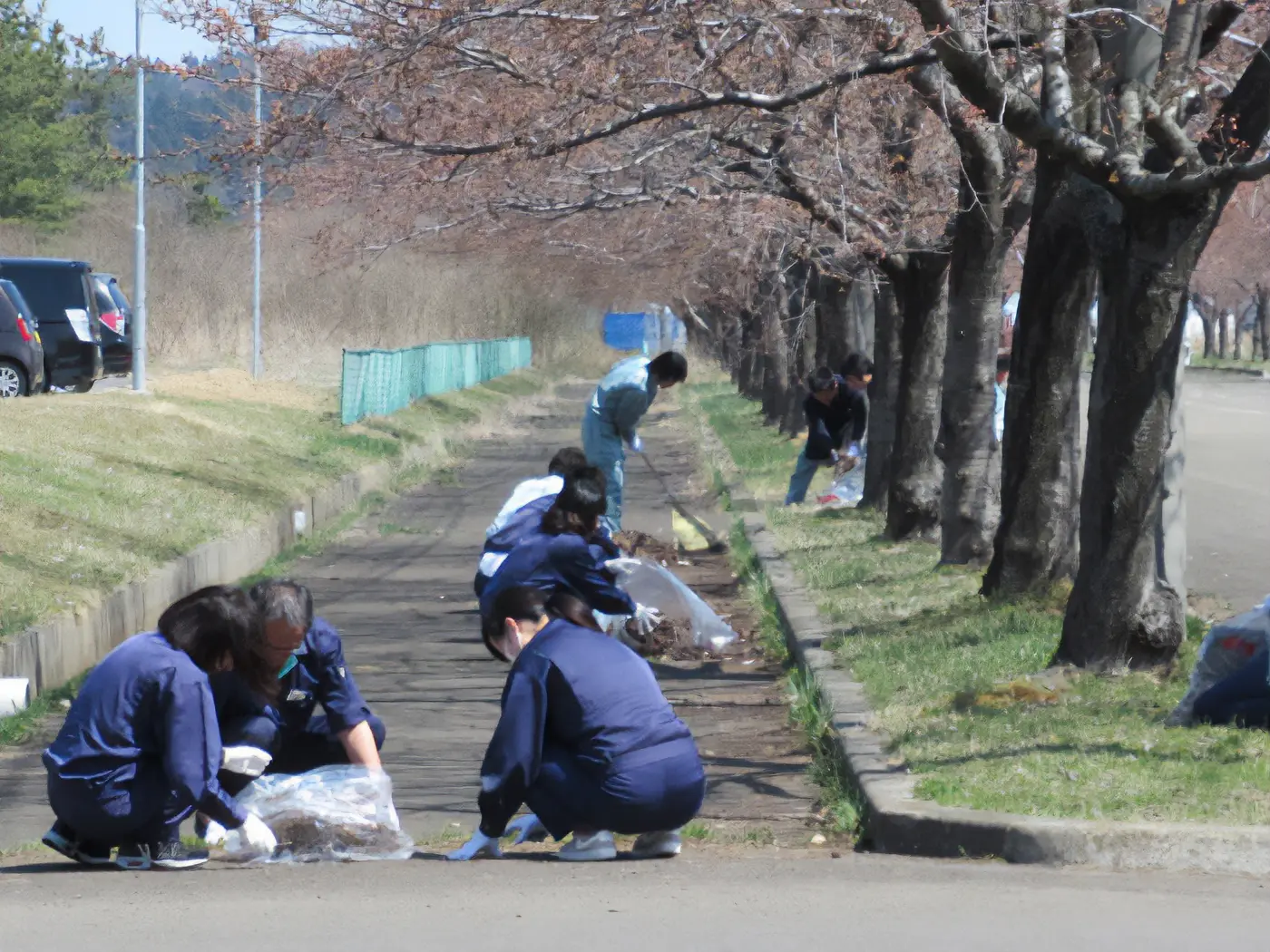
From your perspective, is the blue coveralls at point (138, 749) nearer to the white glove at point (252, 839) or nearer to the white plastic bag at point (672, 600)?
the white glove at point (252, 839)

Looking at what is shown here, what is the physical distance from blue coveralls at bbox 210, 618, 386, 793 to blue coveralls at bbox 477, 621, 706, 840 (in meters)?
0.68

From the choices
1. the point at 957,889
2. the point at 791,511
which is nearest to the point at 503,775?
the point at 957,889

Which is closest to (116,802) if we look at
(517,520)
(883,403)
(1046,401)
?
(517,520)

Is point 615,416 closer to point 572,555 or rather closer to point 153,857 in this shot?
point 572,555

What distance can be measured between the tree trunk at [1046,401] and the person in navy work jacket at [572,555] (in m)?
2.62

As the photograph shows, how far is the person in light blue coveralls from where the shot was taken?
13.5 m

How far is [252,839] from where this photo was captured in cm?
636

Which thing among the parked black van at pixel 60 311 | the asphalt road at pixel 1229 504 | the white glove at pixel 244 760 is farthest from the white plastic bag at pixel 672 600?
the parked black van at pixel 60 311

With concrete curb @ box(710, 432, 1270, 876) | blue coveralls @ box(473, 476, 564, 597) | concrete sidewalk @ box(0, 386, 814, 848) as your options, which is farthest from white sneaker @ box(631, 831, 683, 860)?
blue coveralls @ box(473, 476, 564, 597)

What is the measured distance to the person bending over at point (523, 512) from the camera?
1044 centimetres

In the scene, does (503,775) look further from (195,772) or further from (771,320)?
(771,320)

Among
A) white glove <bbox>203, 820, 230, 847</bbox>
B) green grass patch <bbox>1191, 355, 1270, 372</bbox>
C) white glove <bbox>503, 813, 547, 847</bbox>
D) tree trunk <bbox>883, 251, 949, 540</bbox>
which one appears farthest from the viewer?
green grass patch <bbox>1191, 355, 1270, 372</bbox>

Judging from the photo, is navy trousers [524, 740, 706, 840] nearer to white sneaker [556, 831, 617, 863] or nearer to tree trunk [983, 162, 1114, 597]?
white sneaker [556, 831, 617, 863]

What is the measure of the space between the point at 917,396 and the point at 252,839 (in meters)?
10.4
